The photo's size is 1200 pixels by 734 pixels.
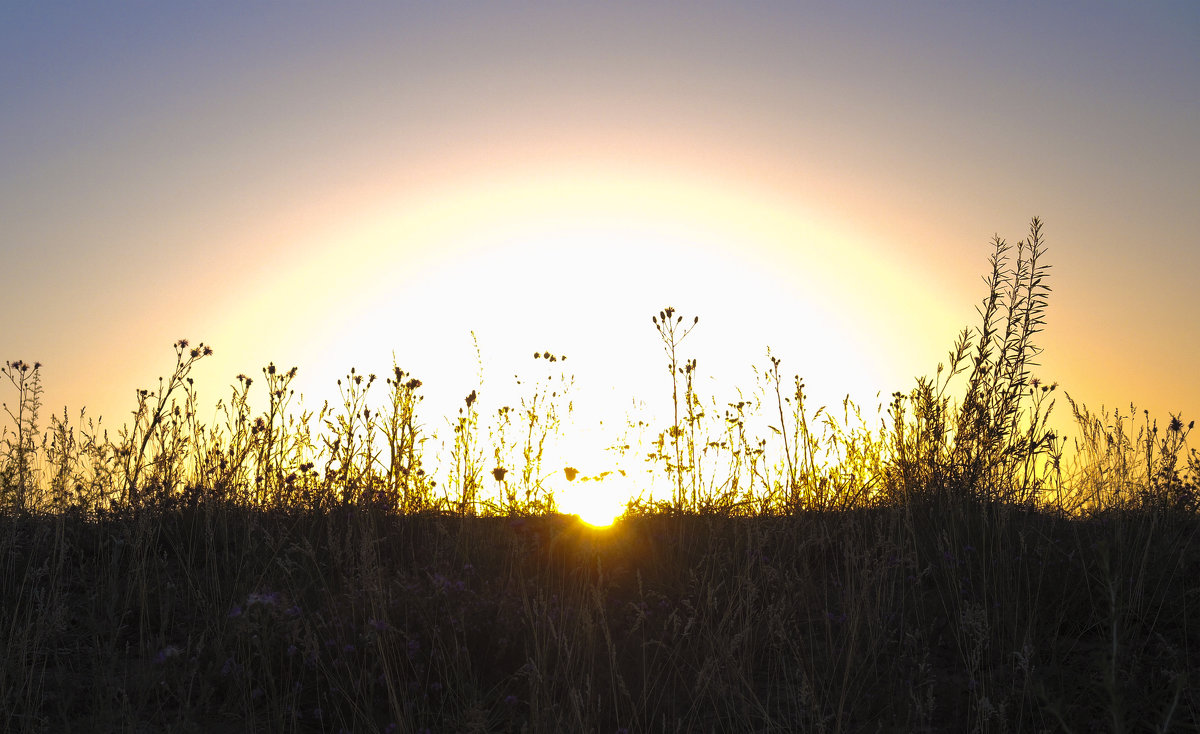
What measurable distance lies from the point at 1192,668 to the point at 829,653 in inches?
50.5

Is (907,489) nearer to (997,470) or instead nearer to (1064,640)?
(997,470)

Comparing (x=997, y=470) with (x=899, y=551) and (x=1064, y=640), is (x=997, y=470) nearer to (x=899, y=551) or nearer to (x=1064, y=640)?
(x=899, y=551)

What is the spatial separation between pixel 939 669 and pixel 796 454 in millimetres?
1753

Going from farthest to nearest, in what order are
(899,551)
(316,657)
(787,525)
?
(787,525) < (899,551) < (316,657)

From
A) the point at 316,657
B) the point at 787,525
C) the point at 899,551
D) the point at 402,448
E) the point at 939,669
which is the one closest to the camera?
the point at 316,657

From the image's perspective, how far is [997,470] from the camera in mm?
4227

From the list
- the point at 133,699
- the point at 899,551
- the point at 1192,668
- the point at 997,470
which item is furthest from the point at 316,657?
the point at 997,470

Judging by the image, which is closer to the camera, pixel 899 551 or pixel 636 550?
pixel 899 551

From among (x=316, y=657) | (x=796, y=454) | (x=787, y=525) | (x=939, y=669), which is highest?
(x=796, y=454)

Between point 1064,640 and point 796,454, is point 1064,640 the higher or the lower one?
the lower one

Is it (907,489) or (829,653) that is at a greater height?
(907,489)

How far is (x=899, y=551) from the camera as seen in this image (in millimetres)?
3621

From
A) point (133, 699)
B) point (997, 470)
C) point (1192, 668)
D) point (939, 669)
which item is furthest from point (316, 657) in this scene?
point (997, 470)

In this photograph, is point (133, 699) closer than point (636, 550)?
Yes
